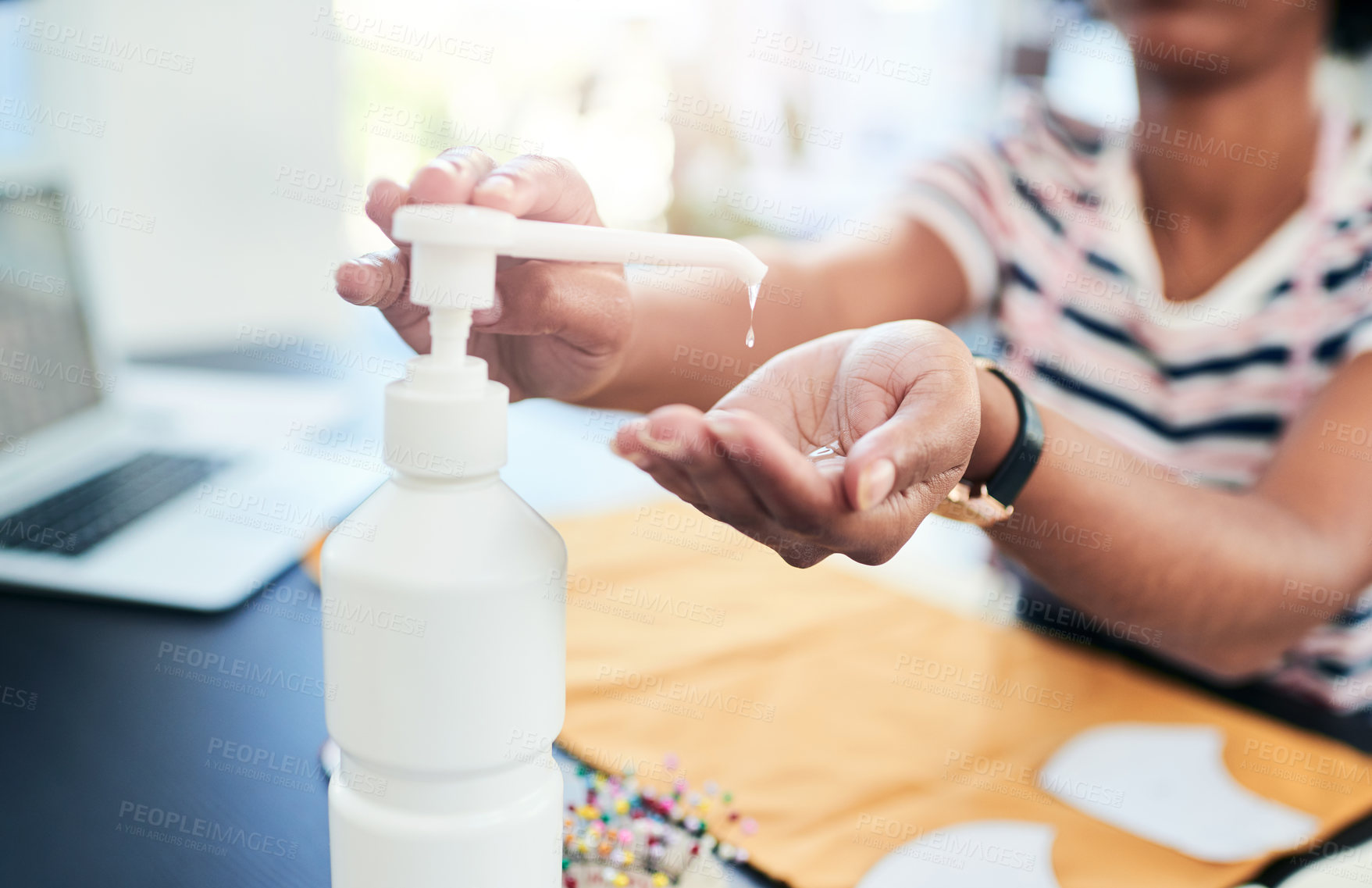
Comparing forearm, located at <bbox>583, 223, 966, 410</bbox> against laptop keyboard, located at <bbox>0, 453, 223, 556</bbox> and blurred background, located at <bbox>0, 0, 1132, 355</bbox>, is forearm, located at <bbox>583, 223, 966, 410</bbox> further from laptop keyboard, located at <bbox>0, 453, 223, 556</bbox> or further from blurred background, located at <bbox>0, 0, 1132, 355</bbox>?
blurred background, located at <bbox>0, 0, 1132, 355</bbox>

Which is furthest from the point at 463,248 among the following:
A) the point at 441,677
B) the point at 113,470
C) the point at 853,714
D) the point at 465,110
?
the point at 465,110

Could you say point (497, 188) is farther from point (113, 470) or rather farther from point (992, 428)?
point (113, 470)

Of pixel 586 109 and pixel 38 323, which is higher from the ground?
pixel 586 109

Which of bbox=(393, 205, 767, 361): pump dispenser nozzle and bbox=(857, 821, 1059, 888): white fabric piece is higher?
bbox=(393, 205, 767, 361): pump dispenser nozzle

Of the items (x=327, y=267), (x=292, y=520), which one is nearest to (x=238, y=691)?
(x=292, y=520)

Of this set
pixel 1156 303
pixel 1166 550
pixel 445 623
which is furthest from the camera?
pixel 1156 303

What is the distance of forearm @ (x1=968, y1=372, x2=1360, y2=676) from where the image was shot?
582 mm

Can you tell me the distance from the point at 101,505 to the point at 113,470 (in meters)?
0.08

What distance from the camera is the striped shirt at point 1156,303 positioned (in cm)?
85

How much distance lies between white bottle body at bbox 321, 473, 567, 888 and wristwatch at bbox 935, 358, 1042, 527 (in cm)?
27

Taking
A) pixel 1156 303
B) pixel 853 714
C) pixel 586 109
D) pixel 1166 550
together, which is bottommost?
pixel 853 714

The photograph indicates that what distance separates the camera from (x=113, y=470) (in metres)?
0.90

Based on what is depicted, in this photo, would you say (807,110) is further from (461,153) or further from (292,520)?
(461,153)

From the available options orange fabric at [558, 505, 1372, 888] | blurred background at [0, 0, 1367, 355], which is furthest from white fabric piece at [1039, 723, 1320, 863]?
blurred background at [0, 0, 1367, 355]
